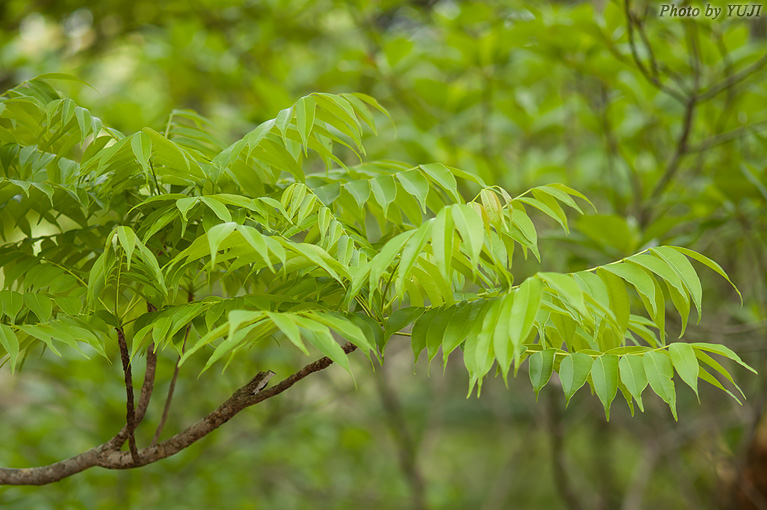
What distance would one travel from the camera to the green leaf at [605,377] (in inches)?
37.9

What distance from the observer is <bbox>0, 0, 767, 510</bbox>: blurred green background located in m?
2.31

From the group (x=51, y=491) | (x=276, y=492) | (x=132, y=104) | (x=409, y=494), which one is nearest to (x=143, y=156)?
(x=132, y=104)

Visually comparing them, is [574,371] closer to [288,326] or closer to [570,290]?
[570,290]

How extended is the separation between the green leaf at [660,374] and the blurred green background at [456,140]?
0.91 metres

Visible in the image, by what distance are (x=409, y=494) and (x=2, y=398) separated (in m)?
4.16

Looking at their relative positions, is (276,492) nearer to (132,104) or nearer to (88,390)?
(88,390)

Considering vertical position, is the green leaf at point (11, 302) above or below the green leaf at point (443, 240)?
below

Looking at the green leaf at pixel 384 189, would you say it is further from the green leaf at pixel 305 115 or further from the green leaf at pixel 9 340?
the green leaf at pixel 9 340

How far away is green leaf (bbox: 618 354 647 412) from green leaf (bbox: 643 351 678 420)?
14 millimetres

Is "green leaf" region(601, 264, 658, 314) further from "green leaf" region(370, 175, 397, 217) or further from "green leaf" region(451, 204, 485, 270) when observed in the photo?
"green leaf" region(370, 175, 397, 217)

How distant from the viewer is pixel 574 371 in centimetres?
99

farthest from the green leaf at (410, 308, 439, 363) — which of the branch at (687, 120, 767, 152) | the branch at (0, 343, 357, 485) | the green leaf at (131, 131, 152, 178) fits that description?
the branch at (687, 120, 767, 152)

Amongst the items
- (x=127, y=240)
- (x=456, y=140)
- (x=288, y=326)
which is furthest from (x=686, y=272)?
(x=456, y=140)

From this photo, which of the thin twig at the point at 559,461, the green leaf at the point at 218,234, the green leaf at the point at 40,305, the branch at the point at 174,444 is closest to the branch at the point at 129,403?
the branch at the point at 174,444
